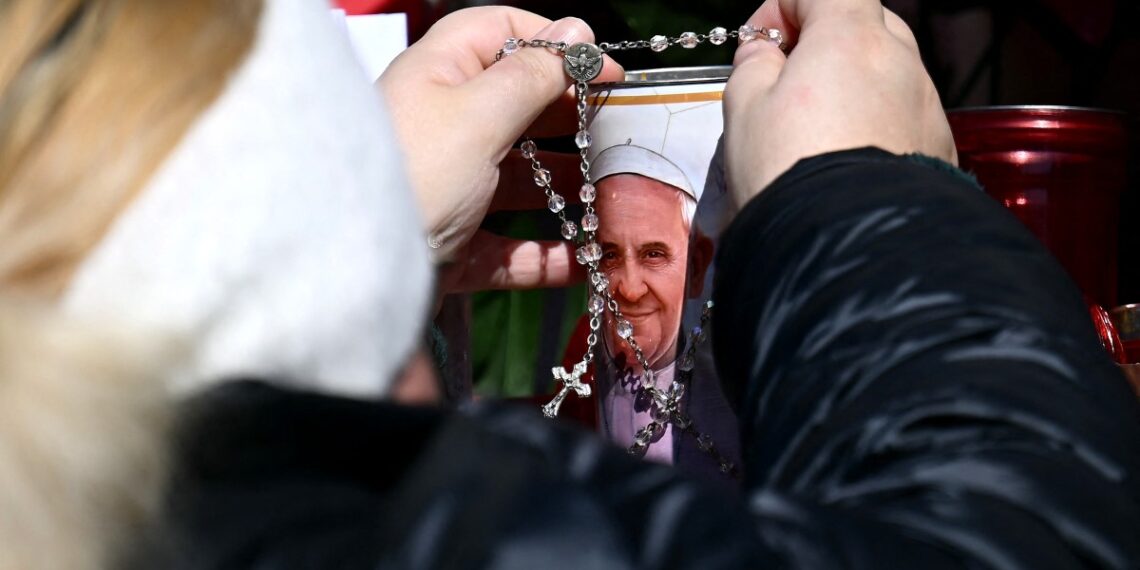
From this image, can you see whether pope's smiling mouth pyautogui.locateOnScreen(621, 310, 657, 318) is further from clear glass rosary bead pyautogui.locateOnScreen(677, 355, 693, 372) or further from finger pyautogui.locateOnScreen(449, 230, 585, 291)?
finger pyautogui.locateOnScreen(449, 230, 585, 291)

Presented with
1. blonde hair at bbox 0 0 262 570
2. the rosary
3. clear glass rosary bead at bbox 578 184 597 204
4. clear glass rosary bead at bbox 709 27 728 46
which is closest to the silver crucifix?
the rosary

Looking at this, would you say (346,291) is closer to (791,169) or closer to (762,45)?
(791,169)

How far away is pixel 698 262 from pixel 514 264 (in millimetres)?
277

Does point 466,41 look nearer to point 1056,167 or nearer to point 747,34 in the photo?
point 747,34

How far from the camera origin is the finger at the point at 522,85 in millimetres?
679

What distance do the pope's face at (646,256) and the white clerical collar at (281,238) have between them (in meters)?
0.25

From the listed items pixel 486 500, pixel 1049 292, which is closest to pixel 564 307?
pixel 1049 292

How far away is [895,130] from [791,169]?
0.26 ft

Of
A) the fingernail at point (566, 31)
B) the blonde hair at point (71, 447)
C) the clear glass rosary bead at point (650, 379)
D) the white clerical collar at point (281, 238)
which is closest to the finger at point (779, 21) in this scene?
the fingernail at point (566, 31)

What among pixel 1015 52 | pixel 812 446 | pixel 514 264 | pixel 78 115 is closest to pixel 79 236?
pixel 78 115

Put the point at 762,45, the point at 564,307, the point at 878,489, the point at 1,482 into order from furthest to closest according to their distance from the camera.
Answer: the point at 564,307
the point at 762,45
the point at 878,489
the point at 1,482

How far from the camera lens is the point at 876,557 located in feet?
1.08

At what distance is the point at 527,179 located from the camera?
83 centimetres

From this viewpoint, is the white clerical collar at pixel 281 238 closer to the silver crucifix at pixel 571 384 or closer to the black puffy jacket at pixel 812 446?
the black puffy jacket at pixel 812 446
